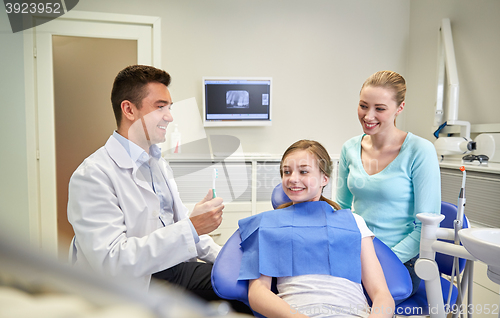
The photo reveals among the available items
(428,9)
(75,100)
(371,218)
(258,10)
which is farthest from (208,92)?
(428,9)

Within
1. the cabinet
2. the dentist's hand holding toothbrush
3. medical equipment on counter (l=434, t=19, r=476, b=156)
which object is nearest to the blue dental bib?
the dentist's hand holding toothbrush

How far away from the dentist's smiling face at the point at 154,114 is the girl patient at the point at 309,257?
19.5 inches

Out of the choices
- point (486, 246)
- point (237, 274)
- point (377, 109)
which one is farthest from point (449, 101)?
point (237, 274)

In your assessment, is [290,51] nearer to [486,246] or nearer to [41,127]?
[41,127]

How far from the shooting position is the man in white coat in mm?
976

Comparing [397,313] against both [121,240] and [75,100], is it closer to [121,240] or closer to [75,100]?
[121,240]

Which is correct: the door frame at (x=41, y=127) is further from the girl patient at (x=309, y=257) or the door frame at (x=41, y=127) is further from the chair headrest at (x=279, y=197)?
the girl patient at (x=309, y=257)

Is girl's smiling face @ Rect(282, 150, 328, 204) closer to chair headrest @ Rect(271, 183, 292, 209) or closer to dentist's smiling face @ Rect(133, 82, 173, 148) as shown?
chair headrest @ Rect(271, 183, 292, 209)

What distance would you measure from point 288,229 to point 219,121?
213 centimetres

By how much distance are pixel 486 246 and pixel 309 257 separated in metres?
0.49

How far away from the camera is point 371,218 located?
4.39ft

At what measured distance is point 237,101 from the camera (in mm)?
3098

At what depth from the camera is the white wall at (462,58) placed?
252cm

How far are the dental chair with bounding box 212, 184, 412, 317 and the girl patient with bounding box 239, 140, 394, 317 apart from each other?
0.09ft
